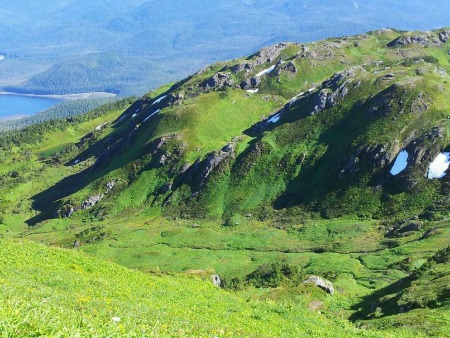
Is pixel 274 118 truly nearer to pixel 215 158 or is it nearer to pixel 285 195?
pixel 215 158

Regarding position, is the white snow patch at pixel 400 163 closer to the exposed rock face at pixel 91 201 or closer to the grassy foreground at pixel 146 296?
the grassy foreground at pixel 146 296

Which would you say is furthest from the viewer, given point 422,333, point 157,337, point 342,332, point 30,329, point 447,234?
point 447,234

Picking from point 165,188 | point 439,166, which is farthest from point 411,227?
point 165,188

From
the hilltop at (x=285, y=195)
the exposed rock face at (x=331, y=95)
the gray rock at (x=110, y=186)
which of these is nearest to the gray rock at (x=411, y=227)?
the hilltop at (x=285, y=195)

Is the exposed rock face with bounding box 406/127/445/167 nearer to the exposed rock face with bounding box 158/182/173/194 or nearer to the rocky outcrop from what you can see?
the rocky outcrop

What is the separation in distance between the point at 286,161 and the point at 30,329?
12699cm

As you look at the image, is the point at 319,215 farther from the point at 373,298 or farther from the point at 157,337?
the point at 157,337

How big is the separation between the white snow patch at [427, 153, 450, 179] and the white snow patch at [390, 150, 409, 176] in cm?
648

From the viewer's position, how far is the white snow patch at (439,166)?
108500 millimetres

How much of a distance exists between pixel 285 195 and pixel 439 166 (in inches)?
1626

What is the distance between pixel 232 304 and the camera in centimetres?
3269

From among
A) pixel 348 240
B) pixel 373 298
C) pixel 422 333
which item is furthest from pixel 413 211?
pixel 422 333

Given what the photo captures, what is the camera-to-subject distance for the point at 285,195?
126 meters

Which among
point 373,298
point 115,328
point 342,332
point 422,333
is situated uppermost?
point 115,328
